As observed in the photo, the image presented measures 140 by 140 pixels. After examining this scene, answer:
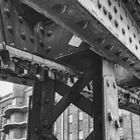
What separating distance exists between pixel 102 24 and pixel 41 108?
205 centimetres

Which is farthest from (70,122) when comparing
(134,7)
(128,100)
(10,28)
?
(134,7)

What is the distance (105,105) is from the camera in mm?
3852

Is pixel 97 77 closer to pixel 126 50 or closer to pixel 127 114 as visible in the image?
pixel 126 50

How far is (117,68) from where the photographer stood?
548 centimetres

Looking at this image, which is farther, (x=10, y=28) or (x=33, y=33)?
(x=33, y=33)

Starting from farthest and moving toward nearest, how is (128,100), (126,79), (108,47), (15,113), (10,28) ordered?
(15,113), (128,100), (126,79), (10,28), (108,47)

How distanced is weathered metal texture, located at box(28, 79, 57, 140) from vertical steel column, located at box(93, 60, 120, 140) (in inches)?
35.1

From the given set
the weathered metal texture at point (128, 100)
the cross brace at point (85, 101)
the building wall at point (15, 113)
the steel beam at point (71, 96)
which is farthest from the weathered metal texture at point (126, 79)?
the building wall at point (15, 113)

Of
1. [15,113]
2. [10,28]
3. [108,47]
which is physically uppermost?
[15,113]

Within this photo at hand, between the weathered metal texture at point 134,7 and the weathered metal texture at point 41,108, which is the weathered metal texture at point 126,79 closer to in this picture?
the weathered metal texture at point 41,108

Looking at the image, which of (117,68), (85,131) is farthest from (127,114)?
(117,68)

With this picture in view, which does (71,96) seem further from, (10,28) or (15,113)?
(15,113)

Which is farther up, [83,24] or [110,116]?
[83,24]

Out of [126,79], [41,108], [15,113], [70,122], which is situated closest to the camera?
[41,108]
